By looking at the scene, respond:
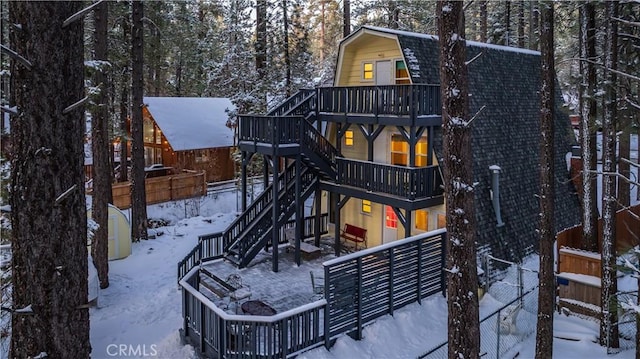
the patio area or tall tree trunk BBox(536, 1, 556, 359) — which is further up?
tall tree trunk BBox(536, 1, 556, 359)

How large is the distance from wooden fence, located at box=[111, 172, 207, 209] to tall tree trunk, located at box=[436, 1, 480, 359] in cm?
1913

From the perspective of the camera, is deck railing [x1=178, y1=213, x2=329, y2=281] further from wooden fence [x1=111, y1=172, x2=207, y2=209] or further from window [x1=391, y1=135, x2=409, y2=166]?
wooden fence [x1=111, y1=172, x2=207, y2=209]

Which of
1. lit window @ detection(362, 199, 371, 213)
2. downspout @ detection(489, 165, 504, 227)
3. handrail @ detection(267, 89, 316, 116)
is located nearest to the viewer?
downspout @ detection(489, 165, 504, 227)

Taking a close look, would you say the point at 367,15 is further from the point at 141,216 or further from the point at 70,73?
the point at 70,73

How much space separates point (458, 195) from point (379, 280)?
14.8 ft

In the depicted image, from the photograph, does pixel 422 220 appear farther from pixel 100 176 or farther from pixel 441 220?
pixel 100 176

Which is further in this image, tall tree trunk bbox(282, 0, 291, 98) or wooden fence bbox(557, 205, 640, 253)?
tall tree trunk bbox(282, 0, 291, 98)

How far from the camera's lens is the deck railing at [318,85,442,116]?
539 inches

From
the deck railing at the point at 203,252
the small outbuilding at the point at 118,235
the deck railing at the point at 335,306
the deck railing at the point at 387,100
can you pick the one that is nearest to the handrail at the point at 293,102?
the deck railing at the point at 387,100

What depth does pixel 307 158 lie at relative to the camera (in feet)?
49.6

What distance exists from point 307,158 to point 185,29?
20790 millimetres

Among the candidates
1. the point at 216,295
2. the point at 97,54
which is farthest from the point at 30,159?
the point at 97,54

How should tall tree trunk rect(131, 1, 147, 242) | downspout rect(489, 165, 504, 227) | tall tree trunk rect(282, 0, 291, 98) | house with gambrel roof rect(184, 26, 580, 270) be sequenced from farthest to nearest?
tall tree trunk rect(282, 0, 291, 98), tall tree trunk rect(131, 1, 147, 242), downspout rect(489, 165, 504, 227), house with gambrel roof rect(184, 26, 580, 270)

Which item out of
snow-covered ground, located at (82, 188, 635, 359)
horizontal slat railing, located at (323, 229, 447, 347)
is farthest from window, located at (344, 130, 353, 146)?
snow-covered ground, located at (82, 188, 635, 359)
